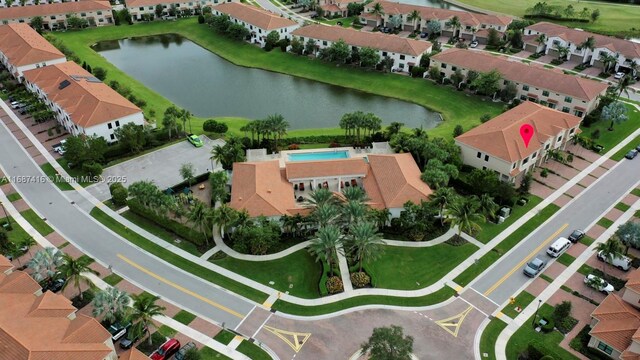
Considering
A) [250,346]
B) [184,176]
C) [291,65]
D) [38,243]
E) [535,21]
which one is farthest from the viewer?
[535,21]

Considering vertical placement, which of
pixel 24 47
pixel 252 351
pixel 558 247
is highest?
pixel 24 47

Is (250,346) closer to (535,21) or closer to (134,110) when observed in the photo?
(134,110)

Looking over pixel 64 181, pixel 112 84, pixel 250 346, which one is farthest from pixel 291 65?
pixel 250 346

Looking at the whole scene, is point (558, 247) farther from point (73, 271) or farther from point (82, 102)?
point (82, 102)

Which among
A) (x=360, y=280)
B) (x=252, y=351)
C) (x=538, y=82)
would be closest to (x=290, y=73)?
(x=538, y=82)

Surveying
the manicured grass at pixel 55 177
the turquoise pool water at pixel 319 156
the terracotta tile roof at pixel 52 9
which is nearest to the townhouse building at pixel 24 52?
the terracotta tile roof at pixel 52 9
